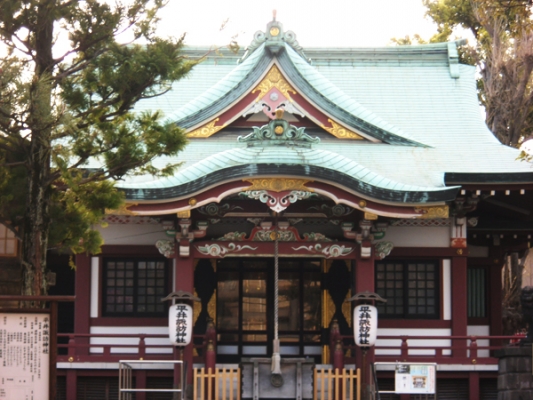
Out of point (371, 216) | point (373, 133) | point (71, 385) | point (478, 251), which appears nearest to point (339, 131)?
point (373, 133)

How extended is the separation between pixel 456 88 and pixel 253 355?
782 centimetres

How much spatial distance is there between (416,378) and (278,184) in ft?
12.8

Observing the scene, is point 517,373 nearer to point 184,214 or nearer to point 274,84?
point 184,214

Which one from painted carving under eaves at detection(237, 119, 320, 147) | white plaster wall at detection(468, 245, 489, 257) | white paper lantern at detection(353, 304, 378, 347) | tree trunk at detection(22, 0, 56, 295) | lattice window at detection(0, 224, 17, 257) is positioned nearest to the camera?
tree trunk at detection(22, 0, 56, 295)

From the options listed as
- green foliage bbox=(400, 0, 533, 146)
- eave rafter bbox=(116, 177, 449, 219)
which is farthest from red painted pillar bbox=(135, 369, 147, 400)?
green foliage bbox=(400, 0, 533, 146)

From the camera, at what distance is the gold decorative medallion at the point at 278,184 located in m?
17.4

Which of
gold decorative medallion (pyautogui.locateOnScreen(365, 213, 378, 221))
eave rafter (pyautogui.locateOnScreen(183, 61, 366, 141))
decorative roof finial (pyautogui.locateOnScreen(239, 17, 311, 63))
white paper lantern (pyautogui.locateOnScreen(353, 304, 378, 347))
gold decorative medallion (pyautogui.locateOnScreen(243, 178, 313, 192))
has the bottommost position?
white paper lantern (pyautogui.locateOnScreen(353, 304, 378, 347))

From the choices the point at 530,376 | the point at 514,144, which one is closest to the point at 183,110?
the point at 530,376

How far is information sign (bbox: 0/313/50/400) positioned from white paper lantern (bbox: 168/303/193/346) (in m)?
5.44

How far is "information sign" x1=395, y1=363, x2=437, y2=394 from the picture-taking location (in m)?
16.8

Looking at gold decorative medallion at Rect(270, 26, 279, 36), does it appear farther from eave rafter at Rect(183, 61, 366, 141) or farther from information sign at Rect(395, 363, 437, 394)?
information sign at Rect(395, 363, 437, 394)

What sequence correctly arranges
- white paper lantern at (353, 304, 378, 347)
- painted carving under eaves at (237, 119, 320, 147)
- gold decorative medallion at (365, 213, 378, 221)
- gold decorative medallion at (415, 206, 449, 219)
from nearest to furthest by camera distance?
1. white paper lantern at (353, 304, 378, 347)
2. gold decorative medallion at (365, 213, 378, 221)
3. painted carving under eaves at (237, 119, 320, 147)
4. gold decorative medallion at (415, 206, 449, 219)

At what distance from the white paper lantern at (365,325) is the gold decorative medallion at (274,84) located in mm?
4517

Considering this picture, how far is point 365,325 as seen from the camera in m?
17.6
